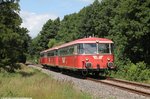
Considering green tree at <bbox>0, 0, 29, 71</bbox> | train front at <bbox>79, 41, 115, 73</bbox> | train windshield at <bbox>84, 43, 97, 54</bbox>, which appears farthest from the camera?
green tree at <bbox>0, 0, 29, 71</bbox>

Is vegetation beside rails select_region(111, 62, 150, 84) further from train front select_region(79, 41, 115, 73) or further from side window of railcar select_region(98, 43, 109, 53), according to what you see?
side window of railcar select_region(98, 43, 109, 53)

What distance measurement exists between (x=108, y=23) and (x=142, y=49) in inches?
1556

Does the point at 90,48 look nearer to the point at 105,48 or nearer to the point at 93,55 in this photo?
the point at 93,55

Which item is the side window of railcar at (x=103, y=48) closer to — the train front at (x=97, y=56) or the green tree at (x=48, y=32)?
the train front at (x=97, y=56)

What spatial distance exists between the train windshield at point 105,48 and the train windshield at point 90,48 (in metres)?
0.39

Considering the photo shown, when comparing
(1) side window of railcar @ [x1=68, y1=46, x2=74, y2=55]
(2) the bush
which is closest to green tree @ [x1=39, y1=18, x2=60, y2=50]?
(1) side window of railcar @ [x1=68, y1=46, x2=74, y2=55]

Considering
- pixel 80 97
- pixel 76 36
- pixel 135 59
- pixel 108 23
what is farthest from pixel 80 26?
pixel 80 97

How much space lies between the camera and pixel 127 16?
36531 mm

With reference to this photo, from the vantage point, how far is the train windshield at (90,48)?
3101cm

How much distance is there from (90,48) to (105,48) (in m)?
1.19

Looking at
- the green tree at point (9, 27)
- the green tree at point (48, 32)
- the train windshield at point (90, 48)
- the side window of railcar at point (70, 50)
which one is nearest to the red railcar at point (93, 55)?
the train windshield at point (90, 48)

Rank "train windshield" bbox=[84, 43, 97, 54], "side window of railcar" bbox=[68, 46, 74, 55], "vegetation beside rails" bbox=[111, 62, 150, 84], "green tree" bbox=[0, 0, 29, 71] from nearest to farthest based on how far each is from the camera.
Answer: "vegetation beside rails" bbox=[111, 62, 150, 84] → "train windshield" bbox=[84, 43, 97, 54] → "side window of railcar" bbox=[68, 46, 74, 55] → "green tree" bbox=[0, 0, 29, 71]

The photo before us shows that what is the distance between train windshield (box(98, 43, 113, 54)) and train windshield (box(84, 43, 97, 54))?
0.39 meters

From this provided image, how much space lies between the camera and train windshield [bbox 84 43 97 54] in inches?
1221
